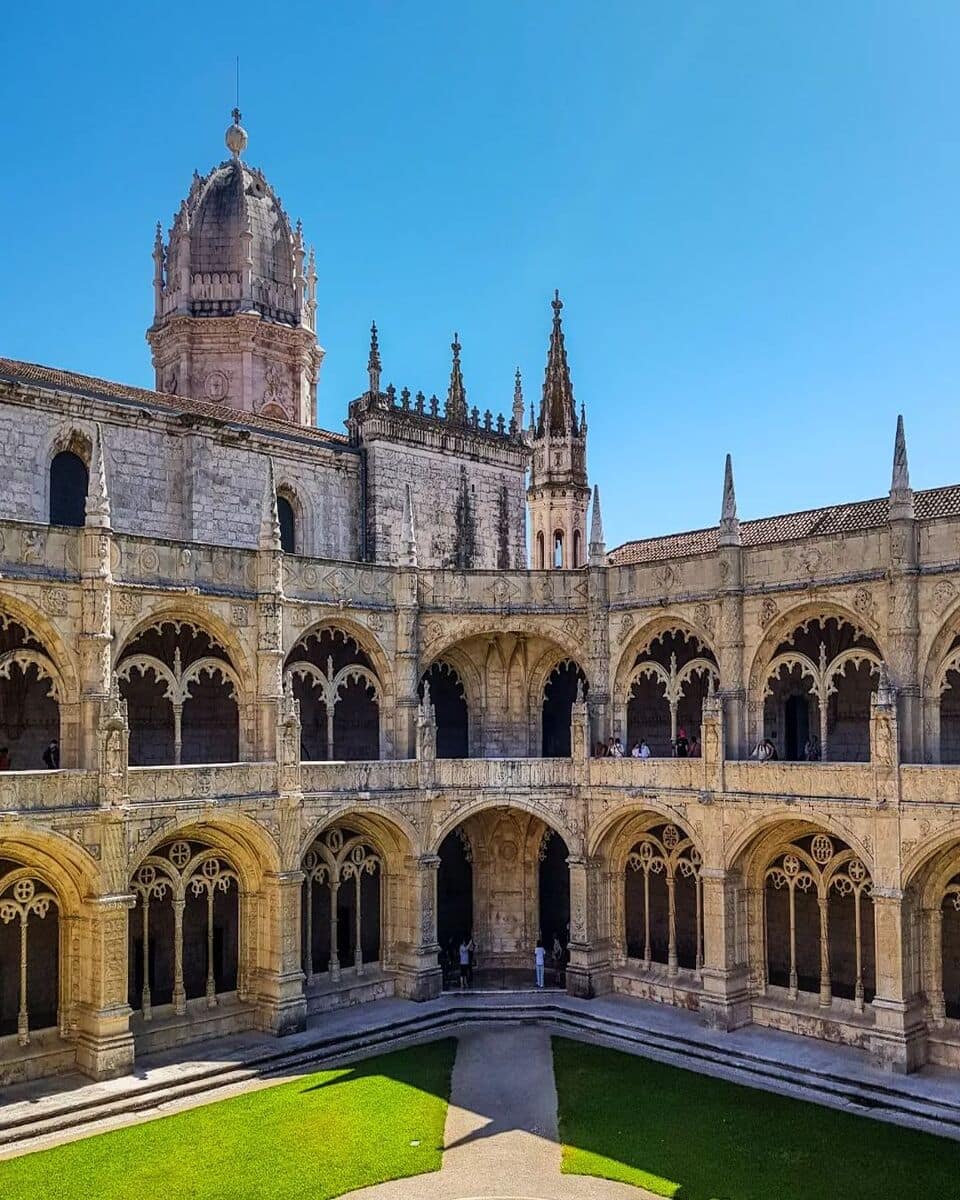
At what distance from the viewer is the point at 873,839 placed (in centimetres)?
2447

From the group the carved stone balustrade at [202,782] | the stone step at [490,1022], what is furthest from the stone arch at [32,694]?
the stone step at [490,1022]

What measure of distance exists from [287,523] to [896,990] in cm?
2001

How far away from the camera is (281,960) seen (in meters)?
26.7

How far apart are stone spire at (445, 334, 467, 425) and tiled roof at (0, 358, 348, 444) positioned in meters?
4.29

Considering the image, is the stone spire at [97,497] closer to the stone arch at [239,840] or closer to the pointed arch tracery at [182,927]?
the stone arch at [239,840]

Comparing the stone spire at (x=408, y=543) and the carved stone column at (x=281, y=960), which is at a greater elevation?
the stone spire at (x=408, y=543)

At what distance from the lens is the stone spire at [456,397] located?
122 ft

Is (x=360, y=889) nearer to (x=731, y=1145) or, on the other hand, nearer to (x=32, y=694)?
(x=32, y=694)

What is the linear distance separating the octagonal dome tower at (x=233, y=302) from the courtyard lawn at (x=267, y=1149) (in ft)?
74.4

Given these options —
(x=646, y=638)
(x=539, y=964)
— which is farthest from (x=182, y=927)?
(x=646, y=638)

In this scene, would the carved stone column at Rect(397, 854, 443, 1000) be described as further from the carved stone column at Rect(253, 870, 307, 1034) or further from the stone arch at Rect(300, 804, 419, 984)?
the carved stone column at Rect(253, 870, 307, 1034)

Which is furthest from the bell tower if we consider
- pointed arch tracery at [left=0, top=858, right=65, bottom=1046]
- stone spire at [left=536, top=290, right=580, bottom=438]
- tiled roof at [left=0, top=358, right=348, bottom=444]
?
pointed arch tracery at [left=0, top=858, right=65, bottom=1046]

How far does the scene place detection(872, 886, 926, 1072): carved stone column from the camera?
23.7 meters

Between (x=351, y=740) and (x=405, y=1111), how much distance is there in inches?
507
